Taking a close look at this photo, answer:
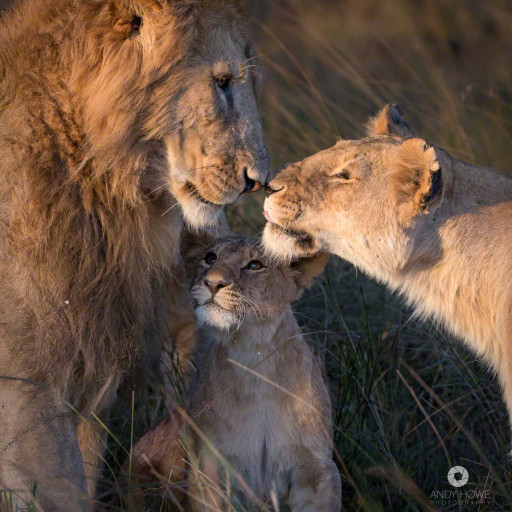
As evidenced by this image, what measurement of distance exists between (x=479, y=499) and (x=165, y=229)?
5.12 ft

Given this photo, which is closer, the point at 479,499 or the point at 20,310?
the point at 20,310

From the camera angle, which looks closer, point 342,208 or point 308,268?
point 342,208

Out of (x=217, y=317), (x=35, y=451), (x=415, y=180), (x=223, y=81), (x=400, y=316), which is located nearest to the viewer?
(x=35, y=451)

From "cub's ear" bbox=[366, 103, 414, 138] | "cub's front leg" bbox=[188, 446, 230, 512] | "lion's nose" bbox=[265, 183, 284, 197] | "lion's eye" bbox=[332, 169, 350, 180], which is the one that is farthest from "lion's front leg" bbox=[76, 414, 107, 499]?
"cub's ear" bbox=[366, 103, 414, 138]

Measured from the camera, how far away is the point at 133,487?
9.82 ft

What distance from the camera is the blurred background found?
134 inches

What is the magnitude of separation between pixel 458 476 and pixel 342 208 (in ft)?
4.18

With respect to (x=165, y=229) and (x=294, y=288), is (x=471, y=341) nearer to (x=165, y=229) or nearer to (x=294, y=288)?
(x=294, y=288)

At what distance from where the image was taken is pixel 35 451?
8.82ft

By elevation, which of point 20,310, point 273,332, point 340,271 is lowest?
point 340,271

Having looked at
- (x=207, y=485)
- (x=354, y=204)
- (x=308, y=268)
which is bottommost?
(x=207, y=485)

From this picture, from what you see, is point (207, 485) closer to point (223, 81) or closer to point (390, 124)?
point (223, 81)

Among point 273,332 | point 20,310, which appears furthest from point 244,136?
point 20,310

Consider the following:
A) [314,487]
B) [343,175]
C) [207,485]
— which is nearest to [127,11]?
[343,175]
